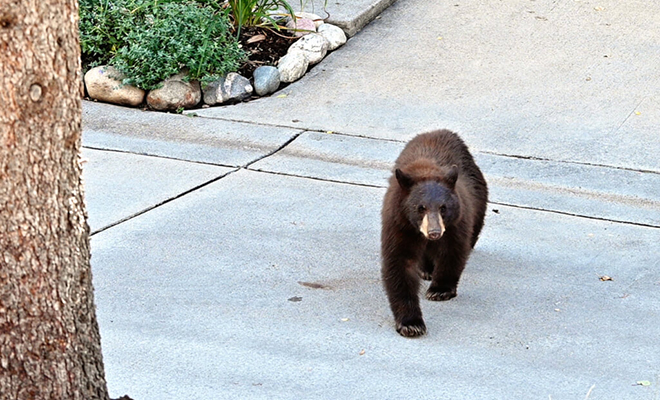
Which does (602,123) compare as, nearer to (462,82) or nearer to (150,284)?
(462,82)

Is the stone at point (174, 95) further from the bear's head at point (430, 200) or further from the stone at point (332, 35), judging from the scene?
the bear's head at point (430, 200)

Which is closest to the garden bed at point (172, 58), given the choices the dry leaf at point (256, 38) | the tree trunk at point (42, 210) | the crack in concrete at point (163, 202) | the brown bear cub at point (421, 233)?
the dry leaf at point (256, 38)

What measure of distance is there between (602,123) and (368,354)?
3647 mm

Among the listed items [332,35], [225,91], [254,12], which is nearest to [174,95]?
[225,91]

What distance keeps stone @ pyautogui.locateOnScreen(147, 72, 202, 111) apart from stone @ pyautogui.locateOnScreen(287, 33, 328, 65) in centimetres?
104

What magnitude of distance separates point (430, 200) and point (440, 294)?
30.3 inches

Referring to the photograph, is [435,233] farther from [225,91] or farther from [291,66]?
[291,66]

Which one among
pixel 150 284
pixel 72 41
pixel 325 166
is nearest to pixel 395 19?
pixel 325 166

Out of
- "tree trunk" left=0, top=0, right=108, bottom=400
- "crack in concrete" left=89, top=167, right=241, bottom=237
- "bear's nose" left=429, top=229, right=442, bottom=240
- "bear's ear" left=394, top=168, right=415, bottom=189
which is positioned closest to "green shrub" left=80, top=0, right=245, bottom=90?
"crack in concrete" left=89, top=167, right=241, bottom=237

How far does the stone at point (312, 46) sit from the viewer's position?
8.52 metres

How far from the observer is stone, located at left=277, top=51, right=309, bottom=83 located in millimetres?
8273

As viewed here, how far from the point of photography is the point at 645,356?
4.63 metres

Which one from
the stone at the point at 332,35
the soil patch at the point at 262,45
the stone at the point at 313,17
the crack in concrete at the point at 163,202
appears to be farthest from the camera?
the stone at the point at 313,17

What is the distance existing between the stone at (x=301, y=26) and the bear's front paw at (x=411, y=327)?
442 cm
